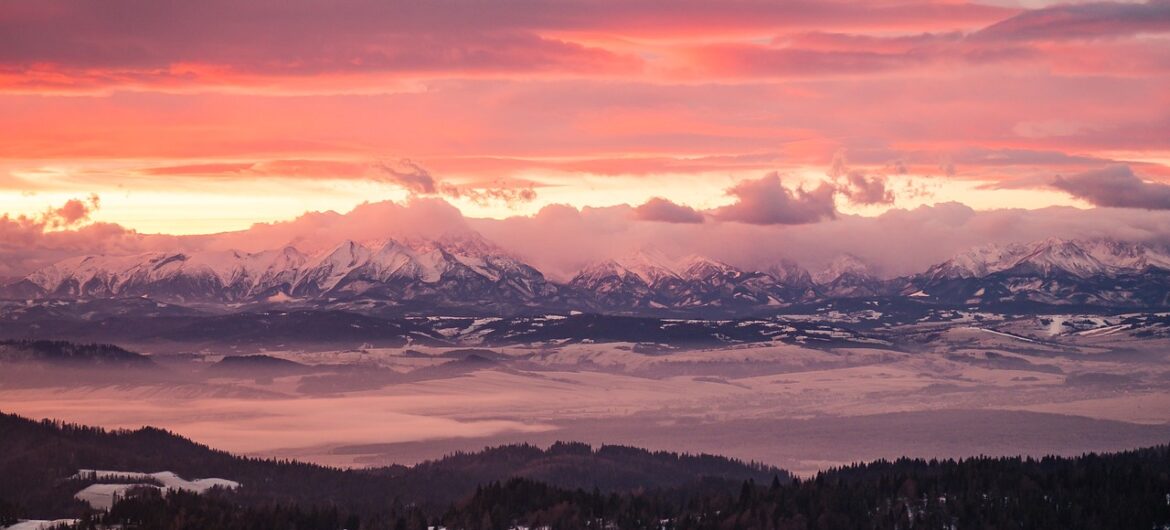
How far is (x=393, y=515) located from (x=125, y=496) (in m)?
33.4

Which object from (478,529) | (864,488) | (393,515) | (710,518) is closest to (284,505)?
(393,515)

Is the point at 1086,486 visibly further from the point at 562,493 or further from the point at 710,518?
the point at 562,493

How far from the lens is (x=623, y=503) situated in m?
191

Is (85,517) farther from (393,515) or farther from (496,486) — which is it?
(496,486)

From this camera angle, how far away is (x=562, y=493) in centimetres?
19162

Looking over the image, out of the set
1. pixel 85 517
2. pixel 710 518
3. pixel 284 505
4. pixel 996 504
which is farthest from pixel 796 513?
pixel 85 517

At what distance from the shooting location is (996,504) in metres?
176

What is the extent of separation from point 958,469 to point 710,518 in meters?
37.2

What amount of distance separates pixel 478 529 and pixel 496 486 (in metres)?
20.4

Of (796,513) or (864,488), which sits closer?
(796,513)

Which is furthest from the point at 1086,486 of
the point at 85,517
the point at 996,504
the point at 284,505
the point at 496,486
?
the point at 85,517

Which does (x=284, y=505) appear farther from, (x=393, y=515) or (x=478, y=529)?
(x=478, y=529)

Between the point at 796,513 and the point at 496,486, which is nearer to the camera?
the point at 796,513

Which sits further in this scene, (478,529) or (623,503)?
(623,503)
